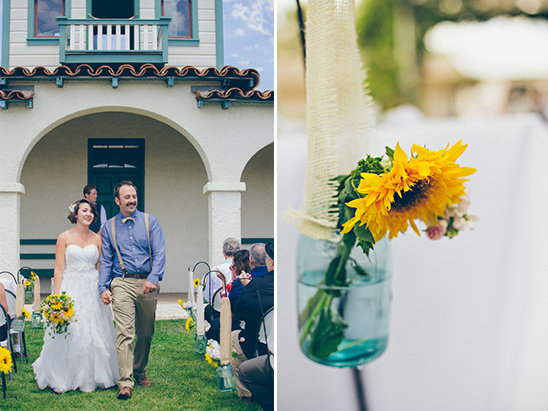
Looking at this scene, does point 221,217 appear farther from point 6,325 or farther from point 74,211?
point 6,325

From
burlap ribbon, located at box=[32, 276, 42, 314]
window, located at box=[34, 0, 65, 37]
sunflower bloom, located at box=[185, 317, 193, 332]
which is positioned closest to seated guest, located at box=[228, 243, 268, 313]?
sunflower bloom, located at box=[185, 317, 193, 332]

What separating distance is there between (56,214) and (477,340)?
5.70 ft

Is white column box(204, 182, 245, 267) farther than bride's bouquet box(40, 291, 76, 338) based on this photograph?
Yes

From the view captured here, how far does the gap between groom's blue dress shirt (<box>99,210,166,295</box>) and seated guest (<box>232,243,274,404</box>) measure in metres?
0.41

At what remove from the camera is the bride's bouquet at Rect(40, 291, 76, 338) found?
2342 mm

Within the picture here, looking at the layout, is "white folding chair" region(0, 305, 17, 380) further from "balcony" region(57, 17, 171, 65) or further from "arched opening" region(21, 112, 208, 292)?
"balcony" region(57, 17, 171, 65)

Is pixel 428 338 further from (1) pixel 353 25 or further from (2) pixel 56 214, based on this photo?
(2) pixel 56 214

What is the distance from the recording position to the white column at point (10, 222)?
2305 millimetres

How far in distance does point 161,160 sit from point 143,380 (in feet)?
3.22

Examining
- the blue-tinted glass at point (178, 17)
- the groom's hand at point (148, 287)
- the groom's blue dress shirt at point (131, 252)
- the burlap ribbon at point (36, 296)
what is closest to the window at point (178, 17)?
the blue-tinted glass at point (178, 17)

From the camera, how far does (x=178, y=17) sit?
2.41 m

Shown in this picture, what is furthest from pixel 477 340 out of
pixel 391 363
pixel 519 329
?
pixel 391 363

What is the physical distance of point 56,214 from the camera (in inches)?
92.1

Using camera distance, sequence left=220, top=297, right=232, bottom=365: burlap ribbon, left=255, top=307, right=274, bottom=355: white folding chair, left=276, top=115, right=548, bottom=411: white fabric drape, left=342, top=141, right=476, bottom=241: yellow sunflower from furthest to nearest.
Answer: left=220, top=297, right=232, bottom=365: burlap ribbon, left=255, top=307, right=274, bottom=355: white folding chair, left=276, top=115, right=548, bottom=411: white fabric drape, left=342, top=141, right=476, bottom=241: yellow sunflower
